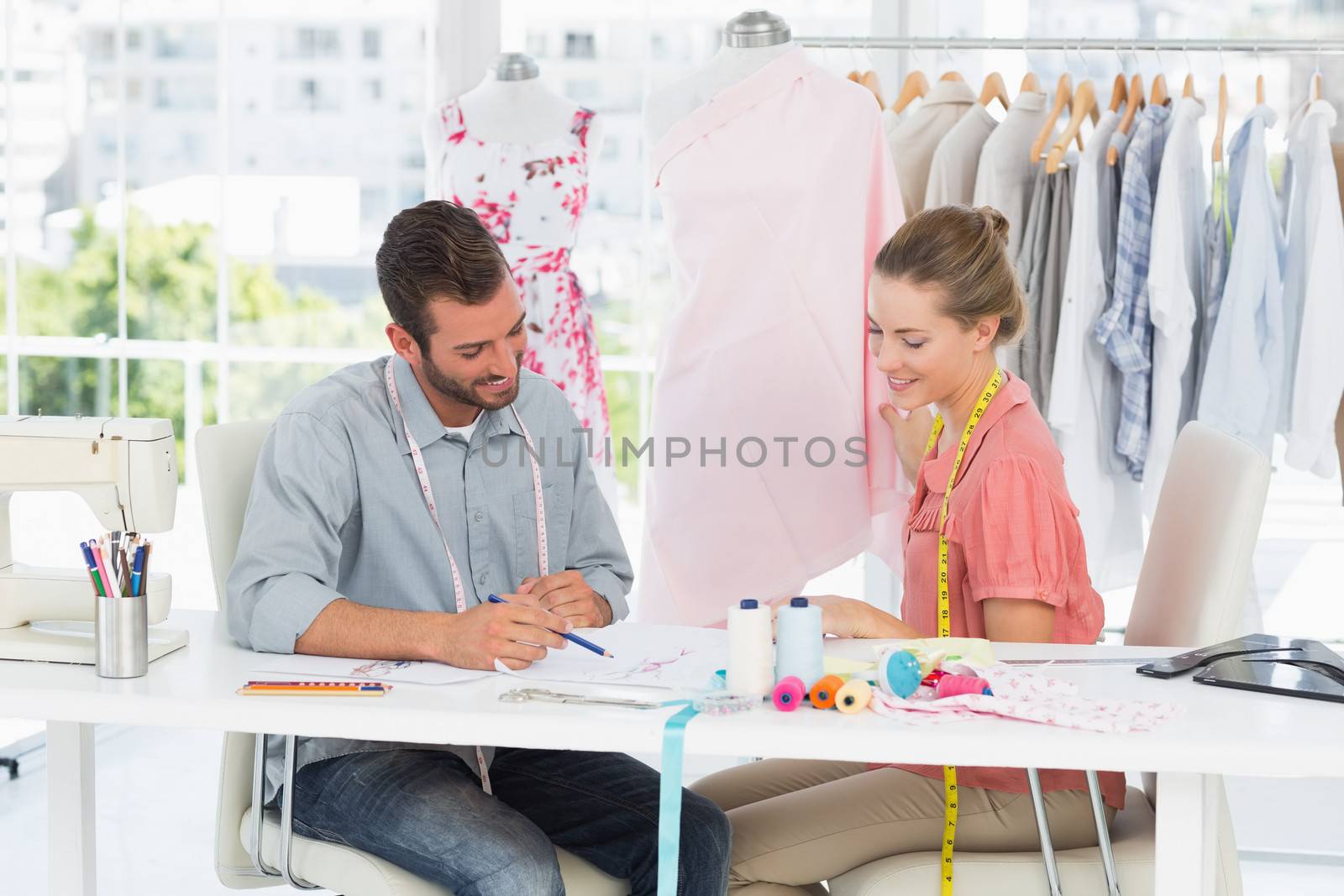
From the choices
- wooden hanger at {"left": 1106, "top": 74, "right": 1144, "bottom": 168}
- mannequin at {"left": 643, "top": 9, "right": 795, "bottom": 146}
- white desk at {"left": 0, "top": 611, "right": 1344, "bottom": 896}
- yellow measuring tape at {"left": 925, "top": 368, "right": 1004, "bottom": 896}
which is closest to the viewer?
white desk at {"left": 0, "top": 611, "right": 1344, "bottom": 896}

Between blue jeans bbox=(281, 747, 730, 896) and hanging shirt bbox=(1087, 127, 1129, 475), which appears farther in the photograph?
hanging shirt bbox=(1087, 127, 1129, 475)

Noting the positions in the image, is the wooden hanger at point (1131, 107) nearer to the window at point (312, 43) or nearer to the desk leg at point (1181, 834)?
the desk leg at point (1181, 834)

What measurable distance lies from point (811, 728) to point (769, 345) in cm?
123

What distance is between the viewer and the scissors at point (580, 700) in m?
1.55

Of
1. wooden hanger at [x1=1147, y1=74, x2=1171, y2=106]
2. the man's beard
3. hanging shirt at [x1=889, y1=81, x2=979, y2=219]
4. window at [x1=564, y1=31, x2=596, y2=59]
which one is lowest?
the man's beard

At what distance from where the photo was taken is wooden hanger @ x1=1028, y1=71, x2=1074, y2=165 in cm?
298

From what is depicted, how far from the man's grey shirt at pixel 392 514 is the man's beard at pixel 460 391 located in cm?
3

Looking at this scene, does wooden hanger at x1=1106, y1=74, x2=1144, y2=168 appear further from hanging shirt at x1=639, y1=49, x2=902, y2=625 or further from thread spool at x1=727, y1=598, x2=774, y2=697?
thread spool at x1=727, y1=598, x2=774, y2=697

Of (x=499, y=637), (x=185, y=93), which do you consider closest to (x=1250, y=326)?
(x=499, y=637)

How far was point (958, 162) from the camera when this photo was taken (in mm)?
2994

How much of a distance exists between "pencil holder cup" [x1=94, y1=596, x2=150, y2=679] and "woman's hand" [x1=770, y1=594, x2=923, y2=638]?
811 millimetres

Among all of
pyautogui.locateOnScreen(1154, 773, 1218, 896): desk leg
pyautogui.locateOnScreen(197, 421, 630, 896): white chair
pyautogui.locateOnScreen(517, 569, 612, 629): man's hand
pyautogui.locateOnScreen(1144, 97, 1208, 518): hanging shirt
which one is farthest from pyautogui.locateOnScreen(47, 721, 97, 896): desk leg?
pyautogui.locateOnScreen(1144, 97, 1208, 518): hanging shirt

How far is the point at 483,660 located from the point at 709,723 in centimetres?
34

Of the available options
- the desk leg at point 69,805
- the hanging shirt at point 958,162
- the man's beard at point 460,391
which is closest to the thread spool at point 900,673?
the man's beard at point 460,391
